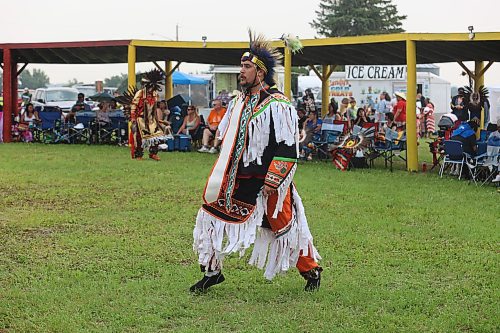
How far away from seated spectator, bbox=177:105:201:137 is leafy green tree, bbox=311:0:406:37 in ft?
127

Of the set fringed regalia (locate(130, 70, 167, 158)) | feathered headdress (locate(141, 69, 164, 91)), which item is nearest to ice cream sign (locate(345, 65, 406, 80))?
fringed regalia (locate(130, 70, 167, 158))

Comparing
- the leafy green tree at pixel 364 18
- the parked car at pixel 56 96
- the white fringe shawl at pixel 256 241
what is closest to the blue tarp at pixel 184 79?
the parked car at pixel 56 96

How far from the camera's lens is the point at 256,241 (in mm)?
5430

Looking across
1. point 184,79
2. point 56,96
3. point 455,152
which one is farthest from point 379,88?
point 455,152

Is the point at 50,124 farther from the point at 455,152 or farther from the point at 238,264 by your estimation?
the point at 238,264

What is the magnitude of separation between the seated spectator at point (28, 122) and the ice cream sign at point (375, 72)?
12.6m

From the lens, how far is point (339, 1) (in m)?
58.7

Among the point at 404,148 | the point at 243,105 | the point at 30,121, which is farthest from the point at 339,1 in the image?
the point at 243,105

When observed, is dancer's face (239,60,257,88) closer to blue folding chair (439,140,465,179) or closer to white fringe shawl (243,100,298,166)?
white fringe shawl (243,100,298,166)

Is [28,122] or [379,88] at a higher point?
[379,88]

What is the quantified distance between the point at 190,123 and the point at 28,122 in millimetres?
4371

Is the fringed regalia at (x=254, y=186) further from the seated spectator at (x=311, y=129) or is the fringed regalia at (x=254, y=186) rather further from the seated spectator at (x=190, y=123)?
the seated spectator at (x=190, y=123)

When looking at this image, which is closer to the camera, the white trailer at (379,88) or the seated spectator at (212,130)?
the seated spectator at (212,130)

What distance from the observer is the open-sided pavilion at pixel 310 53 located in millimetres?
13633
